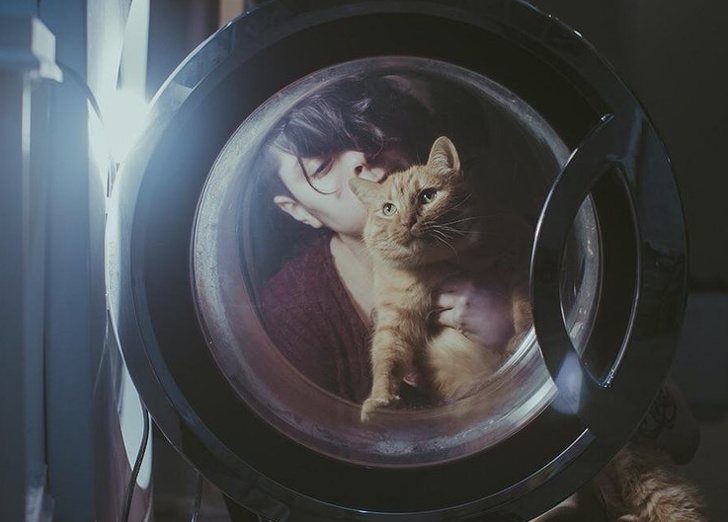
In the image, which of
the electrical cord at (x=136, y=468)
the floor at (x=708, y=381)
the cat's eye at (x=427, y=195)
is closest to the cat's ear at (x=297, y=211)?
the cat's eye at (x=427, y=195)

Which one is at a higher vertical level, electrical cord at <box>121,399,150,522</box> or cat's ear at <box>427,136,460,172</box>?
cat's ear at <box>427,136,460,172</box>

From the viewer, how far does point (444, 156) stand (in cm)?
89

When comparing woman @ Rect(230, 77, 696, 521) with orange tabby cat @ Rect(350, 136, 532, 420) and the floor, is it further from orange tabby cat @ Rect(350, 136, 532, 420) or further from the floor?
the floor

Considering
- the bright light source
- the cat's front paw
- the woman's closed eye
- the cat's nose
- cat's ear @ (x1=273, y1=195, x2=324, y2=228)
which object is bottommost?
the cat's front paw

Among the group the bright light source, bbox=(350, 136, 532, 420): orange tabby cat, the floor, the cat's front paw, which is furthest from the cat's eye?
the floor

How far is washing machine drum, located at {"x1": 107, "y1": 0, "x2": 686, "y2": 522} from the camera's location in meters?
0.81

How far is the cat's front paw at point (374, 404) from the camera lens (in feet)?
3.02

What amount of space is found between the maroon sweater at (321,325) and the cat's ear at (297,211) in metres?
0.04

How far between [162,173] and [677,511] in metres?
0.71

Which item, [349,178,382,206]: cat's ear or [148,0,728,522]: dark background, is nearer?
[349,178,382,206]: cat's ear

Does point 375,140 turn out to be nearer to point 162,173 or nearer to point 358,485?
point 162,173

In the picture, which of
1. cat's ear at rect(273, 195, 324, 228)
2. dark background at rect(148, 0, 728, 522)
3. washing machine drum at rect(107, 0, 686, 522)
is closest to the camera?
washing machine drum at rect(107, 0, 686, 522)

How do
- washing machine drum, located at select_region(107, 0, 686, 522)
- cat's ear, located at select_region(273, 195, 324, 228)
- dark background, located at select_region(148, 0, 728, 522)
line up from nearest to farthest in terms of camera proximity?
washing machine drum, located at select_region(107, 0, 686, 522), cat's ear, located at select_region(273, 195, 324, 228), dark background, located at select_region(148, 0, 728, 522)

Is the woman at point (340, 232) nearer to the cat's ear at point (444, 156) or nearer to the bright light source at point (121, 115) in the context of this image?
the cat's ear at point (444, 156)
